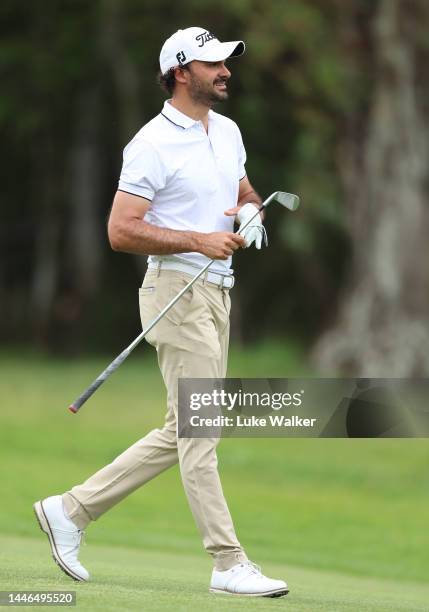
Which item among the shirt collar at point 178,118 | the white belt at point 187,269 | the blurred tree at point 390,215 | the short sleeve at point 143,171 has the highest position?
the blurred tree at point 390,215

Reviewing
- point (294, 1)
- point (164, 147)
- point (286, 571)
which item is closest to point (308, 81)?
point (294, 1)

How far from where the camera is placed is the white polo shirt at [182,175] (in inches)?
238

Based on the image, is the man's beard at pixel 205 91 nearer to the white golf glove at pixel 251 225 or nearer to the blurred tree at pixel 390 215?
the white golf glove at pixel 251 225

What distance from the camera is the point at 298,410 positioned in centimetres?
709

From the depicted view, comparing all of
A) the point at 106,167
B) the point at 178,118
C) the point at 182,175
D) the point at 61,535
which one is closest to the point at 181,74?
the point at 178,118

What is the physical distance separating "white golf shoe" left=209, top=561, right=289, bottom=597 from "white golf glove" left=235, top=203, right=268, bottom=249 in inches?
52.3

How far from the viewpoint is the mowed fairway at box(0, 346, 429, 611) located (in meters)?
6.21

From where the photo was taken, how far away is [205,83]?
6273 mm

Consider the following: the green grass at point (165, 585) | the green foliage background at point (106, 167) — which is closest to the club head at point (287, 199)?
the green grass at point (165, 585)

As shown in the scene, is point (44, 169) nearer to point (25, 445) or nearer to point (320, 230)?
point (320, 230)

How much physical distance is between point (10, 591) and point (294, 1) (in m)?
16.5

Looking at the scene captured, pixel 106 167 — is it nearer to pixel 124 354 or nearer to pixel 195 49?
pixel 195 49

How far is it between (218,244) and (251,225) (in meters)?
0.28

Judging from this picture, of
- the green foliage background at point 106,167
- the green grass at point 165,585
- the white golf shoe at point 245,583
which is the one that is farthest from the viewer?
the green foliage background at point 106,167
